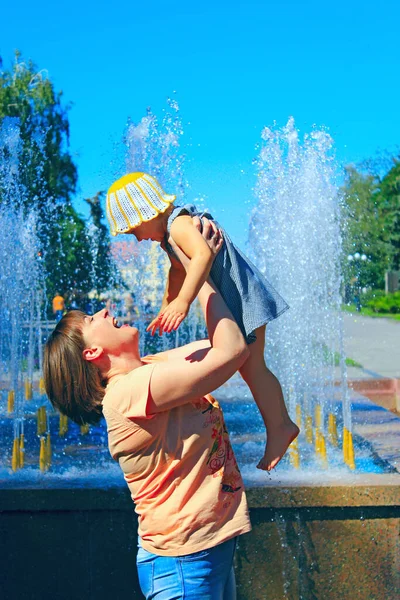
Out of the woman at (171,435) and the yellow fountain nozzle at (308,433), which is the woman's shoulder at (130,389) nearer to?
the woman at (171,435)

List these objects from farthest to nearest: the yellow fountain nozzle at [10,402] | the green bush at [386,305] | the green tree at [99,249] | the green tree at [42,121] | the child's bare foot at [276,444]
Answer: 1. the green bush at [386,305]
2. the green tree at [42,121]
3. the green tree at [99,249]
4. the yellow fountain nozzle at [10,402]
5. the child's bare foot at [276,444]

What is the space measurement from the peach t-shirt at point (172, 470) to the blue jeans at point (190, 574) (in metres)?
0.02

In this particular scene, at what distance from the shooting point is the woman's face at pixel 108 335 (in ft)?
5.79

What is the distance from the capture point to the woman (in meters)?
1.67

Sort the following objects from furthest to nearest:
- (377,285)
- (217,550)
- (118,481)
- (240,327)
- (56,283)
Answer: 1. (377,285)
2. (56,283)
3. (118,481)
4. (240,327)
5. (217,550)

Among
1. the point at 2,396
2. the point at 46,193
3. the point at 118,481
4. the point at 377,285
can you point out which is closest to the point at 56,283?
the point at 46,193

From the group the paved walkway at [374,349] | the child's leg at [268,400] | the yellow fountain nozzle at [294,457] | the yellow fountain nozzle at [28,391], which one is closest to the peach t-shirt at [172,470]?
the child's leg at [268,400]

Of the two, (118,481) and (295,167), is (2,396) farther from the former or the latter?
(118,481)

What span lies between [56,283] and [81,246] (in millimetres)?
1118

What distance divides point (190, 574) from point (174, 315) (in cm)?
55

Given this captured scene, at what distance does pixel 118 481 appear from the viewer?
3084 millimetres

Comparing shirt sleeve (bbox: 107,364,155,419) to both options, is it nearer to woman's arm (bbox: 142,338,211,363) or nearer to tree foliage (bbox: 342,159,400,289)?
woman's arm (bbox: 142,338,211,363)

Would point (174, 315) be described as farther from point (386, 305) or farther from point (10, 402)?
point (386, 305)

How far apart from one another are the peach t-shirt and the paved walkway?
7927 millimetres
